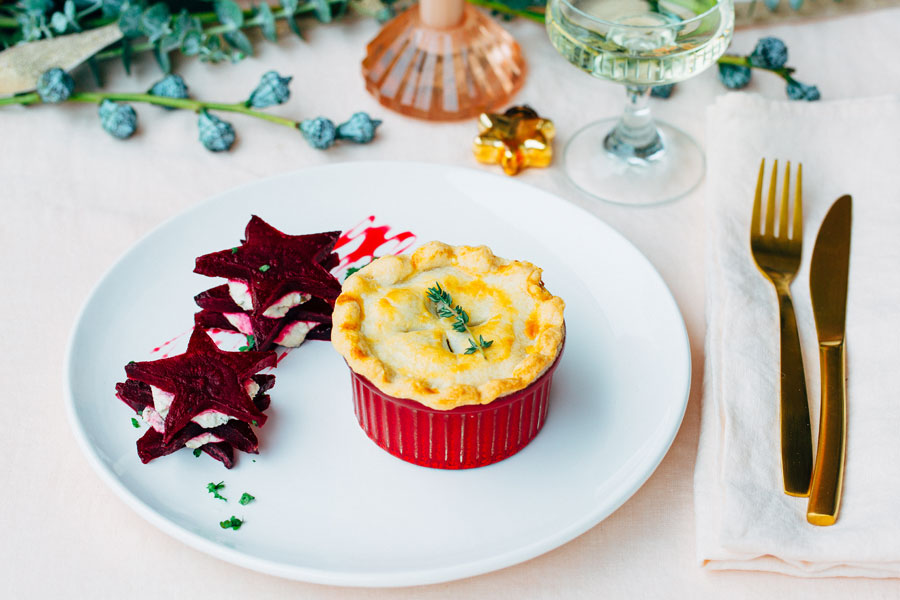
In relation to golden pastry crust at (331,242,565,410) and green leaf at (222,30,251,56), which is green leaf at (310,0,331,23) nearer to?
green leaf at (222,30,251,56)

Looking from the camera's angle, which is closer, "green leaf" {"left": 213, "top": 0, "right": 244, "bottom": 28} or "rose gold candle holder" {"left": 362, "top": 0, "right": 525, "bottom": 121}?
"rose gold candle holder" {"left": 362, "top": 0, "right": 525, "bottom": 121}

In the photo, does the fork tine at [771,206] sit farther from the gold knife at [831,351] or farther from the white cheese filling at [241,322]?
the white cheese filling at [241,322]

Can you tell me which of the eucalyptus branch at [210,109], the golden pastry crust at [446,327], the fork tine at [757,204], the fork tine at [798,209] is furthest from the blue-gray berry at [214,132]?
the fork tine at [798,209]

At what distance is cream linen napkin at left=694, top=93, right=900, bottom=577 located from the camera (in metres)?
1.78

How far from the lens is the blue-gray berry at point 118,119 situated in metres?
2.85

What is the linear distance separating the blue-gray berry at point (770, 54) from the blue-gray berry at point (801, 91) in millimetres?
104

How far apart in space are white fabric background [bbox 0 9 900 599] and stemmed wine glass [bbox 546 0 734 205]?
3.4 inches

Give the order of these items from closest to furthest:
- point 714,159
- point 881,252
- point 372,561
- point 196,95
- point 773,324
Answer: point 372,561 < point 773,324 < point 881,252 < point 714,159 < point 196,95

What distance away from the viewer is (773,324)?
221 cm

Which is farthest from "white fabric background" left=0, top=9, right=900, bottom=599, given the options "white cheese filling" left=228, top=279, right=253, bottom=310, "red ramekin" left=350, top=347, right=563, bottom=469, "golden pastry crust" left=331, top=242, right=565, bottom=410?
"white cheese filling" left=228, top=279, right=253, bottom=310

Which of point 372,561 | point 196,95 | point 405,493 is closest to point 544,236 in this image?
point 405,493

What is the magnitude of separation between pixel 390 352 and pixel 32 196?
146cm

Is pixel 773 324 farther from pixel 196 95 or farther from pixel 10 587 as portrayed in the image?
pixel 196 95

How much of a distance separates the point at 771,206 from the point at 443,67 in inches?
46.2
